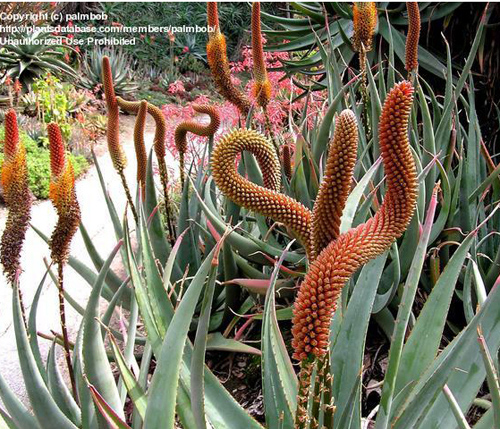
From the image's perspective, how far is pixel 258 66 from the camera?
2213mm

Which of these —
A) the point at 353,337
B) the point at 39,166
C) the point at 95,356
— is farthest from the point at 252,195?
the point at 39,166

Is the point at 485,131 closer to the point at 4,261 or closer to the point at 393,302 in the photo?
the point at 393,302

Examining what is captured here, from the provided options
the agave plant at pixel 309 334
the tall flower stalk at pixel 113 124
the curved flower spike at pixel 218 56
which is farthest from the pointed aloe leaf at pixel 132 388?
the curved flower spike at pixel 218 56

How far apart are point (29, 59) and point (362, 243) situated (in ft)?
35.4

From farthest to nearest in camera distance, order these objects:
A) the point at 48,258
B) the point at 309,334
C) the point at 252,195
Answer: the point at 48,258
the point at 252,195
the point at 309,334

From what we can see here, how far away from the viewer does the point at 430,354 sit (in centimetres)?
124

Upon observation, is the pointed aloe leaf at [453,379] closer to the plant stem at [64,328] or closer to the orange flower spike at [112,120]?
the plant stem at [64,328]

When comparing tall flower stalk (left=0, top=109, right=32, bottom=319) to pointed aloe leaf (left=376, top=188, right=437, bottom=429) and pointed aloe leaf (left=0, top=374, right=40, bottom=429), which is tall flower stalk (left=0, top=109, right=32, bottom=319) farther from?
pointed aloe leaf (left=376, top=188, right=437, bottom=429)

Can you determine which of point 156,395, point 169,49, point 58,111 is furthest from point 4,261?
point 169,49

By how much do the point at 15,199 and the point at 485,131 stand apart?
2.85 metres

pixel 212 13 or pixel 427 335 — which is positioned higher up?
pixel 212 13

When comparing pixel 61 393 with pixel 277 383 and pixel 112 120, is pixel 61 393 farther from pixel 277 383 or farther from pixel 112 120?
pixel 112 120

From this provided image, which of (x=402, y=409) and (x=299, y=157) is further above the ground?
(x=299, y=157)

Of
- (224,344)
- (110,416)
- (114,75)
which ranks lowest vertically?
(224,344)
